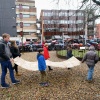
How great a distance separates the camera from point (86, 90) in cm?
569

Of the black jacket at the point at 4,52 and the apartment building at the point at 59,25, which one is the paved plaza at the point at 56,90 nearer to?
the black jacket at the point at 4,52

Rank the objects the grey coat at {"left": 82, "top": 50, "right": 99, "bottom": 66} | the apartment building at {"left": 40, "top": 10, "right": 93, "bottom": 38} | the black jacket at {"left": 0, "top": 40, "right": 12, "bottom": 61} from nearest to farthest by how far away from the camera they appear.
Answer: the black jacket at {"left": 0, "top": 40, "right": 12, "bottom": 61} → the grey coat at {"left": 82, "top": 50, "right": 99, "bottom": 66} → the apartment building at {"left": 40, "top": 10, "right": 93, "bottom": 38}

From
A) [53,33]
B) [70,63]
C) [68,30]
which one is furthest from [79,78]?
[68,30]

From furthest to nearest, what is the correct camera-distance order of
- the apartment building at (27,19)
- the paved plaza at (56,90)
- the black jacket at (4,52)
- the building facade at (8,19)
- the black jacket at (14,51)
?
1. the apartment building at (27,19)
2. the building facade at (8,19)
3. the black jacket at (14,51)
4. the black jacket at (4,52)
5. the paved plaza at (56,90)

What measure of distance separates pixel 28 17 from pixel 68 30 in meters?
20.5

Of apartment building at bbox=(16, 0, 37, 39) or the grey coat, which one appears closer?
the grey coat

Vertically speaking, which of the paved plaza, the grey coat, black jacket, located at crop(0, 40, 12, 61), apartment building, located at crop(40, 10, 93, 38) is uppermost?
apartment building, located at crop(40, 10, 93, 38)

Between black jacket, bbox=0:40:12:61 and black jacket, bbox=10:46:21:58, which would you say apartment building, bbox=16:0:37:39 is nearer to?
black jacket, bbox=10:46:21:58

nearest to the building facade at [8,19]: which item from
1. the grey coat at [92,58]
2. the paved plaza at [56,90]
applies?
the paved plaza at [56,90]

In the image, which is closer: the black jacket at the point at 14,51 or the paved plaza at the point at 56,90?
the paved plaza at the point at 56,90

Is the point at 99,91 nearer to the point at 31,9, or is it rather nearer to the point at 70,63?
the point at 70,63

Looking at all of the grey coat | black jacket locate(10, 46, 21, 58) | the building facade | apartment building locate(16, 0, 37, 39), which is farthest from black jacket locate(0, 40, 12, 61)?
apartment building locate(16, 0, 37, 39)

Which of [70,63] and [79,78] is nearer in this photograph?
[79,78]

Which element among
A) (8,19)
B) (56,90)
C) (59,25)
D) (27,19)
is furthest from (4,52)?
(59,25)
